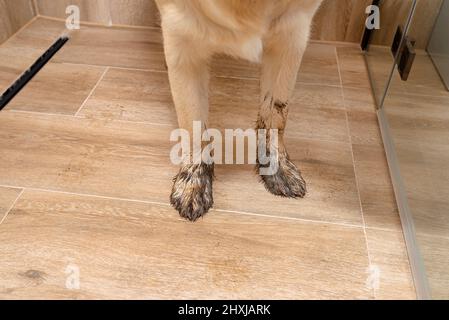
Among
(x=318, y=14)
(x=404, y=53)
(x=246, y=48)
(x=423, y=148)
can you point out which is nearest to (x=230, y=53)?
(x=246, y=48)

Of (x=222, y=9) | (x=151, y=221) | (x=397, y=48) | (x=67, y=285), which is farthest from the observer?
(x=397, y=48)

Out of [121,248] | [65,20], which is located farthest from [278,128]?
[65,20]

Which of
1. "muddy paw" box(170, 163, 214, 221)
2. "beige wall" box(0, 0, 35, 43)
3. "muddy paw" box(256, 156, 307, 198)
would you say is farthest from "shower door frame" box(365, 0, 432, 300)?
"beige wall" box(0, 0, 35, 43)

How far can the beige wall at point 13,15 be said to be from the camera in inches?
74.8

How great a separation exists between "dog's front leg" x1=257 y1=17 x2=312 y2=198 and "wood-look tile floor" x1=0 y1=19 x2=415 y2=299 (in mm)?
55

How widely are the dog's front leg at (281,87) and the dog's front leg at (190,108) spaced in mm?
174

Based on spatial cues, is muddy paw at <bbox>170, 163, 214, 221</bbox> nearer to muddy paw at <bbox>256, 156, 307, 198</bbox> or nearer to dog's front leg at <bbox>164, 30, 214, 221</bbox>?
dog's front leg at <bbox>164, 30, 214, 221</bbox>

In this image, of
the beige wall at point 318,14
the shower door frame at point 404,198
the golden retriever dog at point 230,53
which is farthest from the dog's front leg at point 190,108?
the beige wall at point 318,14

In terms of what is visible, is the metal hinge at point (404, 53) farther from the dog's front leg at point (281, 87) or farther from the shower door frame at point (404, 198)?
the dog's front leg at point (281, 87)

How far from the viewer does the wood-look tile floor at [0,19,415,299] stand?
3.44 feet

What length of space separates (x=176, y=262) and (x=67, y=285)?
0.27 metres

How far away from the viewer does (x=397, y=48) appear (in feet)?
5.18

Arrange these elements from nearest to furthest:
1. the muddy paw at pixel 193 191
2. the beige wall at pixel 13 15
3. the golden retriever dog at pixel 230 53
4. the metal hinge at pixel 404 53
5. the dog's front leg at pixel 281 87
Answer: the golden retriever dog at pixel 230 53 < the dog's front leg at pixel 281 87 < the muddy paw at pixel 193 191 < the metal hinge at pixel 404 53 < the beige wall at pixel 13 15
